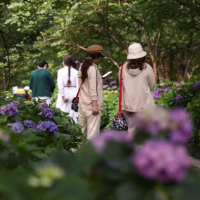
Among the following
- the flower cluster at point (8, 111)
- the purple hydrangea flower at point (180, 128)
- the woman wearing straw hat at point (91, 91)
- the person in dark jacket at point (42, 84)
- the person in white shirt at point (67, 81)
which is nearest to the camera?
the purple hydrangea flower at point (180, 128)

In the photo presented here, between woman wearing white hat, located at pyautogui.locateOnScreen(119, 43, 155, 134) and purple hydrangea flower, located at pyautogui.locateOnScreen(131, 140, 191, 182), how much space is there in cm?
523

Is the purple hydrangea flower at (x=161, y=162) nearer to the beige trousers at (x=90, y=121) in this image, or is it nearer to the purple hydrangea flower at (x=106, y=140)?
the purple hydrangea flower at (x=106, y=140)

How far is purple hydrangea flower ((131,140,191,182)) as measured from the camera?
4.65ft

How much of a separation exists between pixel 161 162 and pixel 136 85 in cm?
547

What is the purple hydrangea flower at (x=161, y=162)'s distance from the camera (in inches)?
55.8

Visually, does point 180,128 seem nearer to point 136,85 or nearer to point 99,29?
point 136,85

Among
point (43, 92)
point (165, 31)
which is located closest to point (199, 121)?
point (43, 92)

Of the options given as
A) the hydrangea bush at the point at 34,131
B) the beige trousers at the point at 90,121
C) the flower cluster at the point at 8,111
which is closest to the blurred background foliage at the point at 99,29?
the beige trousers at the point at 90,121

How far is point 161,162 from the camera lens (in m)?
1.41

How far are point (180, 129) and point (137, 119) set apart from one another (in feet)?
0.43

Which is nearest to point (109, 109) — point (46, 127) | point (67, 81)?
point (67, 81)

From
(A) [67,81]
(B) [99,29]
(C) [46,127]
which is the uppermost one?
(B) [99,29]

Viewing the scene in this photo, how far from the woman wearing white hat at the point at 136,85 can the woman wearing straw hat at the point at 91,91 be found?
0.39 metres

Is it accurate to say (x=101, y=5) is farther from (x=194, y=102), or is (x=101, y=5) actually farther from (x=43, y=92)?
(x=194, y=102)
